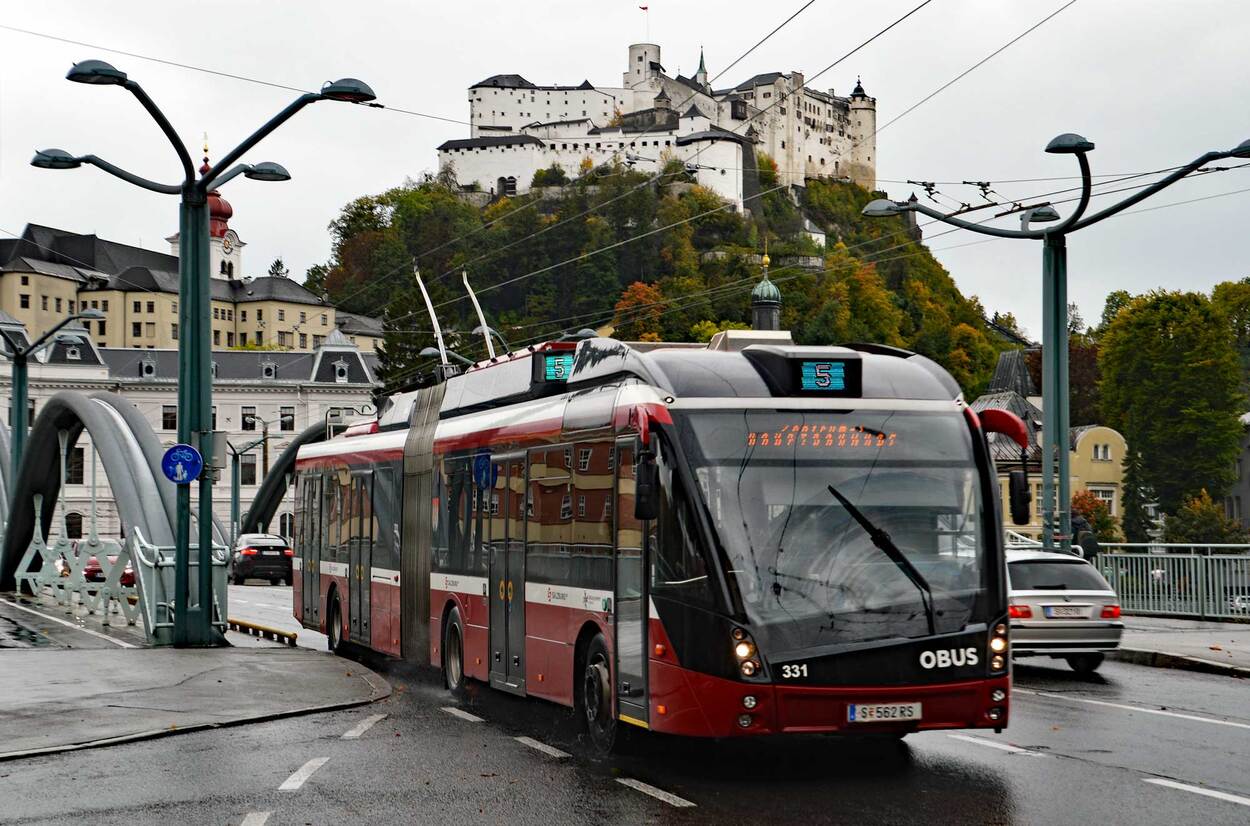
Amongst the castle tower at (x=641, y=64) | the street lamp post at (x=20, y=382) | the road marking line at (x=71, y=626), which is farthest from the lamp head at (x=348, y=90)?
the castle tower at (x=641, y=64)

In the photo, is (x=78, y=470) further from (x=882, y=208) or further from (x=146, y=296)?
(x=882, y=208)

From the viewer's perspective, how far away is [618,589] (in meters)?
11.9

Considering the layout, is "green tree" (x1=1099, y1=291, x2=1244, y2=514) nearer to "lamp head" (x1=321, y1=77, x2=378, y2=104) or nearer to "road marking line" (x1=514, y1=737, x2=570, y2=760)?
"lamp head" (x1=321, y1=77, x2=378, y2=104)

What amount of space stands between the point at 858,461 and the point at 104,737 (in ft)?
19.4

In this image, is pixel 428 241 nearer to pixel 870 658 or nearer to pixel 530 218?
pixel 530 218

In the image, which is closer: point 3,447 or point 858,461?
point 858,461

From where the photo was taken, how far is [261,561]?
5381 cm

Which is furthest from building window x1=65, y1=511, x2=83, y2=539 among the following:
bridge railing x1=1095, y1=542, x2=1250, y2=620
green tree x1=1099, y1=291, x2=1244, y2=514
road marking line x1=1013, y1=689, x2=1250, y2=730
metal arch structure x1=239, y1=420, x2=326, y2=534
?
road marking line x1=1013, y1=689, x2=1250, y2=730

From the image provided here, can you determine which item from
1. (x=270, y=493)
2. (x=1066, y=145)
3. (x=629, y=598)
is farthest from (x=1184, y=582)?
(x=270, y=493)

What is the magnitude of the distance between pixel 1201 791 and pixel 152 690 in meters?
9.87

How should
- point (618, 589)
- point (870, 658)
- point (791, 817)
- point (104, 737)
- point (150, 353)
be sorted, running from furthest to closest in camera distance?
1. point (150, 353)
2. point (104, 737)
3. point (618, 589)
4. point (870, 658)
5. point (791, 817)

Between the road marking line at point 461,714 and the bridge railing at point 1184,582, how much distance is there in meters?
15.8

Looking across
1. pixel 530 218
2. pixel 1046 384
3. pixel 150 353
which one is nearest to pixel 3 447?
pixel 1046 384

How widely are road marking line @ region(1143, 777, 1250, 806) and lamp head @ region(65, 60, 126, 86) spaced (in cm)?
1443
